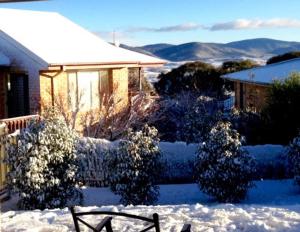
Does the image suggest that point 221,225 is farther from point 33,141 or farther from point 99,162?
point 99,162

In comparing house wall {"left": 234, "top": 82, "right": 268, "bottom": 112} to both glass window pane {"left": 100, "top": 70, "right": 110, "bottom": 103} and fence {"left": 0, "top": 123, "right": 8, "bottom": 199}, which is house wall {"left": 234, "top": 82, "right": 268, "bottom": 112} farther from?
fence {"left": 0, "top": 123, "right": 8, "bottom": 199}

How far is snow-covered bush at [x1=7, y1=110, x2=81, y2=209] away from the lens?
1067 cm

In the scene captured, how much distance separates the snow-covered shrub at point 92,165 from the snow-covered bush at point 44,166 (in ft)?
6.16

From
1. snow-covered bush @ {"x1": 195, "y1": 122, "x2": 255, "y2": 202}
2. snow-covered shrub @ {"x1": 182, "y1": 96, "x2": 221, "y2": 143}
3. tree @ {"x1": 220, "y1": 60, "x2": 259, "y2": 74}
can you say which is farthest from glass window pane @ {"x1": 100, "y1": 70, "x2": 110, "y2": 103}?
tree @ {"x1": 220, "y1": 60, "x2": 259, "y2": 74}

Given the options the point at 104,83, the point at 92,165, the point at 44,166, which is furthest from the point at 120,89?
the point at 44,166

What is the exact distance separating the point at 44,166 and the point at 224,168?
3.42 m

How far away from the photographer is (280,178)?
1381 centimetres

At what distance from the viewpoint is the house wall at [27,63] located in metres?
18.8

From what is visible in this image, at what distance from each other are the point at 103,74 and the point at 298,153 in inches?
405

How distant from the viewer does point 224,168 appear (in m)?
11.5

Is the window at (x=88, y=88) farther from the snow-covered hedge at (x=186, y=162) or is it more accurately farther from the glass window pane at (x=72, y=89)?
the snow-covered hedge at (x=186, y=162)

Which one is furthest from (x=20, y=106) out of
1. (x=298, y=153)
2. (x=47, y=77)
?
(x=298, y=153)

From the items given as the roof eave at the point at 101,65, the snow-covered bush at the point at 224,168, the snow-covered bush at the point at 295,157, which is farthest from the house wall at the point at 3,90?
the snow-covered bush at the point at 295,157

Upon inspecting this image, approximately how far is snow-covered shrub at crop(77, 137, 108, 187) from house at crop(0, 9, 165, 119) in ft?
17.5
